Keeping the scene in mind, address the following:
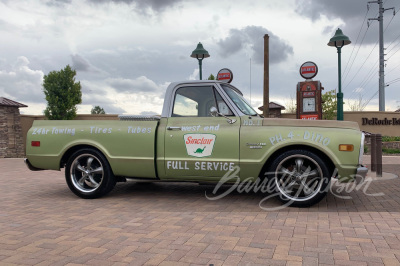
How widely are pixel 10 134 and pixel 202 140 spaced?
52.9 ft

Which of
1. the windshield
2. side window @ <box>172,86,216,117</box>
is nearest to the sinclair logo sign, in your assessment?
side window @ <box>172,86,216,117</box>

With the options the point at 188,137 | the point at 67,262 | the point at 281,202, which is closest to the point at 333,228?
the point at 281,202

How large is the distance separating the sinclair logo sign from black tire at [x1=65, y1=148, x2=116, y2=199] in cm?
146

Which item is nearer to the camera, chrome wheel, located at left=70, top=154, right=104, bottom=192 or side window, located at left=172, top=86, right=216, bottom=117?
side window, located at left=172, top=86, right=216, bottom=117

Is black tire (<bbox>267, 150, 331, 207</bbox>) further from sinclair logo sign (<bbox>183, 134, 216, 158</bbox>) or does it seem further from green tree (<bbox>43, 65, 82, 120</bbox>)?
green tree (<bbox>43, 65, 82, 120</bbox>)

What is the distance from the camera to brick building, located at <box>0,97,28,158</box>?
17625 millimetres

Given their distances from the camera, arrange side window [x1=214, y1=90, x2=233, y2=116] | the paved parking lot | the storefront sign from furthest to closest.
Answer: the storefront sign < side window [x1=214, y1=90, x2=233, y2=116] < the paved parking lot

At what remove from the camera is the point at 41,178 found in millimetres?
8492

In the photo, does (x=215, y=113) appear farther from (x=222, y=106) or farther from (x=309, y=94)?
(x=309, y=94)

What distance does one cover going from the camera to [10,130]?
1808 cm

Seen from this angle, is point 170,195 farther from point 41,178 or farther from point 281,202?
point 41,178

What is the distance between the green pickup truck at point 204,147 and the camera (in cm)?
491

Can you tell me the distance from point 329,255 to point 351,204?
7.85 ft

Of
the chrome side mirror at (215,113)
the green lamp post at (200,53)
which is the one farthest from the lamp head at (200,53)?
the chrome side mirror at (215,113)
